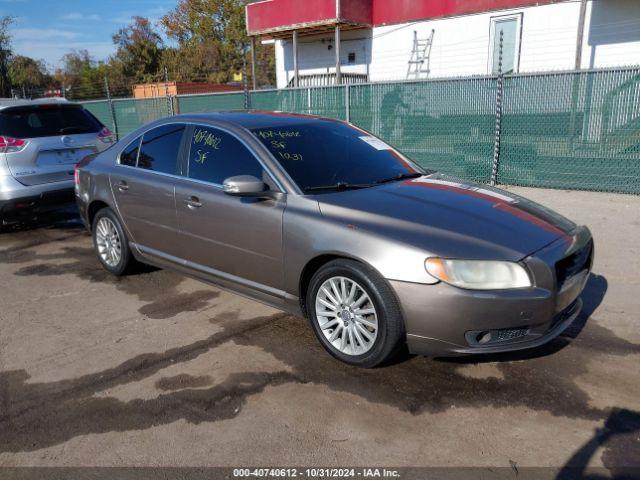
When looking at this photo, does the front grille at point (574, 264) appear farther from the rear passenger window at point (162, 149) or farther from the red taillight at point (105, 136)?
the red taillight at point (105, 136)

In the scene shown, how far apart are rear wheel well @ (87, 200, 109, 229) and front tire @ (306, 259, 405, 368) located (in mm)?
2925

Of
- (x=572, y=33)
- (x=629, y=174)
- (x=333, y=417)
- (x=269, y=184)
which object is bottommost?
(x=333, y=417)

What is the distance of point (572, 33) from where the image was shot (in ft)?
44.3

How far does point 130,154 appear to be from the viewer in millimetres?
5176

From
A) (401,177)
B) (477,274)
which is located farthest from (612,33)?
(477,274)

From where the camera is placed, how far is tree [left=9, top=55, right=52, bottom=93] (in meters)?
38.9

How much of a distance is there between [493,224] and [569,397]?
3.66ft

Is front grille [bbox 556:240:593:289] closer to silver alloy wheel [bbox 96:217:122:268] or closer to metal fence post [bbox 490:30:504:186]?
silver alloy wheel [bbox 96:217:122:268]

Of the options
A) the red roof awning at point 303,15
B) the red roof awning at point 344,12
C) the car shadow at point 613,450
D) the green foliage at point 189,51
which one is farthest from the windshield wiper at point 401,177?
the green foliage at point 189,51

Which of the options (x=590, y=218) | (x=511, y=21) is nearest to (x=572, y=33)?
(x=511, y=21)

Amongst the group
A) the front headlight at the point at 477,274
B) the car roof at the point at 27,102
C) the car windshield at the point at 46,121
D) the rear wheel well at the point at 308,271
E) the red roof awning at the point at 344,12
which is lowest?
the rear wheel well at the point at 308,271

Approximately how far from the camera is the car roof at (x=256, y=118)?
434 centimetres

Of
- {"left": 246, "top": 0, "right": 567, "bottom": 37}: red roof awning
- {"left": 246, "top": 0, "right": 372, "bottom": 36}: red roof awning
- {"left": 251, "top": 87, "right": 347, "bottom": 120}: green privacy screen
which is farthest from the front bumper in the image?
{"left": 246, "top": 0, "right": 372, "bottom": 36}: red roof awning

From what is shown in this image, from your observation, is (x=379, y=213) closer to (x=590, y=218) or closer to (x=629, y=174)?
(x=590, y=218)
